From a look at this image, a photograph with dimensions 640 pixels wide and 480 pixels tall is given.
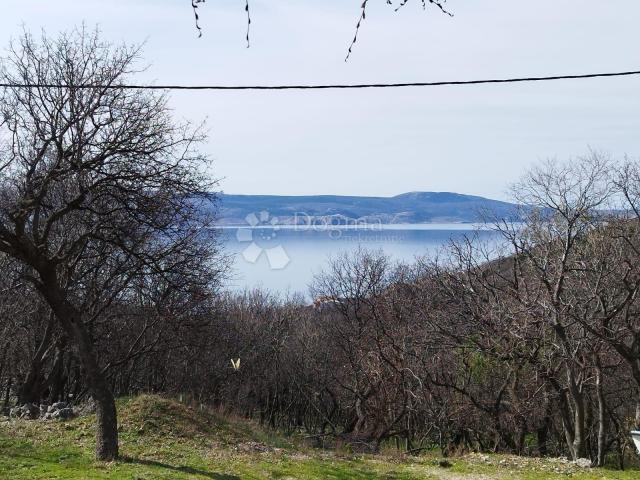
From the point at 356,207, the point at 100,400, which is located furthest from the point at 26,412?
the point at 356,207

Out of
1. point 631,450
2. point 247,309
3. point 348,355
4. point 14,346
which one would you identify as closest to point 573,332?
point 631,450

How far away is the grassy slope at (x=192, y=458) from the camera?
11164 mm

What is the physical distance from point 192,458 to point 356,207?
291ft

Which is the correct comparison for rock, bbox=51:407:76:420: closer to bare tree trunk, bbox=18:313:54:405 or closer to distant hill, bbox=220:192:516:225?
bare tree trunk, bbox=18:313:54:405

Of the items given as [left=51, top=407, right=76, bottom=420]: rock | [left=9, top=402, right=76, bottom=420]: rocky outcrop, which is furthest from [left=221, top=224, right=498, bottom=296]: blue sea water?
[left=51, top=407, right=76, bottom=420]: rock

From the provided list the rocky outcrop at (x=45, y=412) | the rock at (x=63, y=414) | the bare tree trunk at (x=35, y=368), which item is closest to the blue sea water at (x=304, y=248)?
the bare tree trunk at (x=35, y=368)

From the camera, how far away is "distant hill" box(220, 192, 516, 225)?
86.1m

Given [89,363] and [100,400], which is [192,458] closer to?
[100,400]

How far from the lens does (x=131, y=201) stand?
38.4 ft

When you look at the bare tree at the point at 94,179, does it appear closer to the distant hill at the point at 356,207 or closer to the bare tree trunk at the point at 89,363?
the bare tree trunk at the point at 89,363

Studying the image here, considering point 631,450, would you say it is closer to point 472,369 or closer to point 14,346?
point 472,369

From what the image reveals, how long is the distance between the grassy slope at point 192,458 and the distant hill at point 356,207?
58828 millimetres

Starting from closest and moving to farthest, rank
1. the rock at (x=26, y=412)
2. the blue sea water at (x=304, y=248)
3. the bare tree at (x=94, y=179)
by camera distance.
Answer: the bare tree at (x=94, y=179) → the rock at (x=26, y=412) → the blue sea water at (x=304, y=248)

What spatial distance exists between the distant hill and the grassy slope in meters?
58.8
